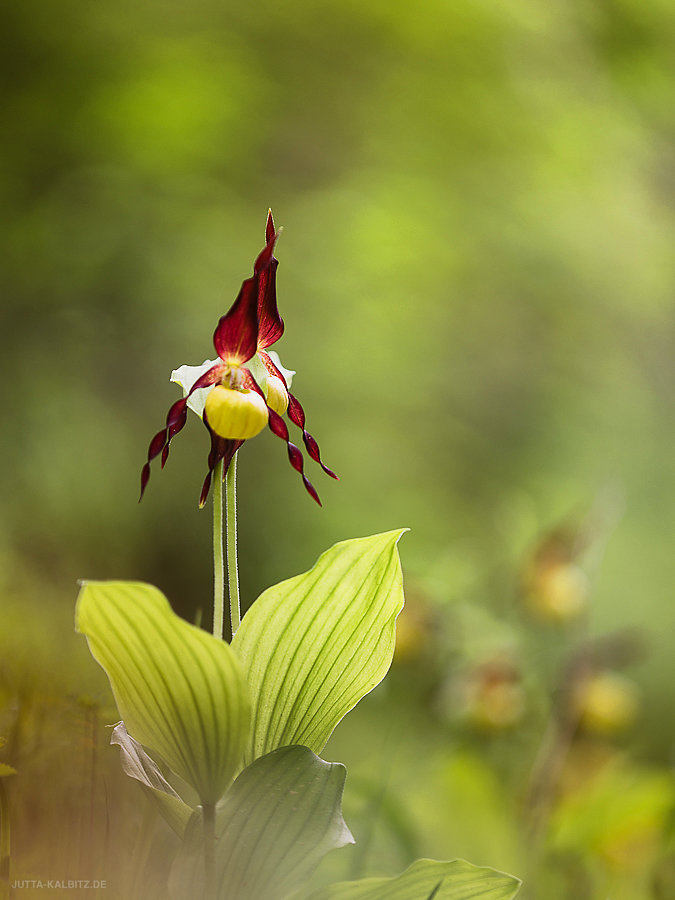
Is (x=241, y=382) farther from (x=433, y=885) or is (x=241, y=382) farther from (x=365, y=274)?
(x=365, y=274)

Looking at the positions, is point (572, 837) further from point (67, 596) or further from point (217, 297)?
point (217, 297)

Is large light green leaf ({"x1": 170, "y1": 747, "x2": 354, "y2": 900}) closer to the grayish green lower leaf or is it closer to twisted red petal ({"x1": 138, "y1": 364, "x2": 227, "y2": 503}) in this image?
the grayish green lower leaf

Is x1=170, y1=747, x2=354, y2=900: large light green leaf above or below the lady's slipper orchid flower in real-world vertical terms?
below

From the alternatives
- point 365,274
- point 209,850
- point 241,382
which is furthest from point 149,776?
point 365,274

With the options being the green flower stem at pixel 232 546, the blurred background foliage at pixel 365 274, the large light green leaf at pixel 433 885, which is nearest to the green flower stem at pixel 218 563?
the green flower stem at pixel 232 546

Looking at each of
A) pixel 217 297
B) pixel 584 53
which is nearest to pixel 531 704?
pixel 217 297

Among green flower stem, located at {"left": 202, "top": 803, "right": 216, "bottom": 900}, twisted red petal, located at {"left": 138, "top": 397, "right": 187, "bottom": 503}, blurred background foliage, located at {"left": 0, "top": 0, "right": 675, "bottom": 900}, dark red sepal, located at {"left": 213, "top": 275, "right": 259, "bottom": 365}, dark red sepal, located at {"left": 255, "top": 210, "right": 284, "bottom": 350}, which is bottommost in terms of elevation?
green flower stem, located at {"left": 202, "top": 803, "right": 216, "bottom": 900}

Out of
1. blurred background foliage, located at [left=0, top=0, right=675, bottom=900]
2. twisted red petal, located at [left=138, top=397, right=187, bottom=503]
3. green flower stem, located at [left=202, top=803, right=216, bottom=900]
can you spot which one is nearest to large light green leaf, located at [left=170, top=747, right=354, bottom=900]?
green flower stem, located at [left=202, top=803, right=216, bottom=900]
